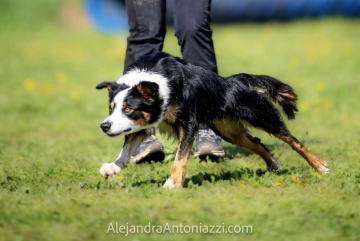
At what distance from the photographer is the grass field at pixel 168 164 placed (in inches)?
120

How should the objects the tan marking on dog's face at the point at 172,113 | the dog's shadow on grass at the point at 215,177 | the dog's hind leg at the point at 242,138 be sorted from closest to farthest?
the tan marking on dog's face at the point at 172,113, the dog's shadow on grass at the point at 215,177, the dog's hind leg at the point at 242,138

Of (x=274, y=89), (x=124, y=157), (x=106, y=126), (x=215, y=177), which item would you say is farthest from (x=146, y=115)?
(x=274, y=89)

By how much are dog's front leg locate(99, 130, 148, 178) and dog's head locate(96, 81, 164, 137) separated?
30 cm

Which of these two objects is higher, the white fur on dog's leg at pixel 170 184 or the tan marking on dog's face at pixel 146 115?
the tan marking on dog's face at pixel 146 115

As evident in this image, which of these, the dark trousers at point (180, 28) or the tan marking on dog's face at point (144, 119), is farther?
the dark trousers at point (180, 28)

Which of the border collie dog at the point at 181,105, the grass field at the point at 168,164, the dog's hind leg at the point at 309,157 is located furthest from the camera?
the dog's hind leg at the point at 309,157

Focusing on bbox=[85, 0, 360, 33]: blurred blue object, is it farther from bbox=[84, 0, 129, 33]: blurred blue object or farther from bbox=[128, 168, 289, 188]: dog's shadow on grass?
bbox=[128, 168, 289, 188]: dog's shadow on grass

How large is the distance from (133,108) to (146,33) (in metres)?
1.19

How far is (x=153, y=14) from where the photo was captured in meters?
4.73

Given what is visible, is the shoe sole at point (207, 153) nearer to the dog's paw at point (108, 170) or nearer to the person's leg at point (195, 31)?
the person's leg at point (195, 31)

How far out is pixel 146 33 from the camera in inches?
190

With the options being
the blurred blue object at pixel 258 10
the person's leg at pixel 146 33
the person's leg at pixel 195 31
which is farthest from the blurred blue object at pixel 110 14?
the person's leg at pixel 195 31

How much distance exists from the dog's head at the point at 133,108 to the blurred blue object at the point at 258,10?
11.3 meters

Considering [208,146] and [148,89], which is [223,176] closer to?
[208,146]
